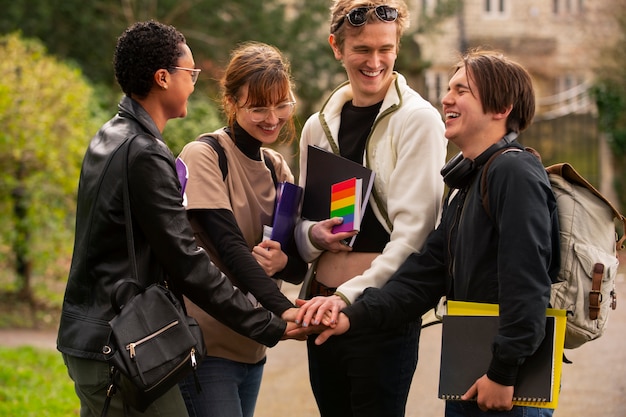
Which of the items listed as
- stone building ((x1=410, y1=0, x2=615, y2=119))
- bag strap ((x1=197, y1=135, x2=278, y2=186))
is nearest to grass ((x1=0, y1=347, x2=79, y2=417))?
bag strap ((x1=197, y1=135, x2=278, y2=186))

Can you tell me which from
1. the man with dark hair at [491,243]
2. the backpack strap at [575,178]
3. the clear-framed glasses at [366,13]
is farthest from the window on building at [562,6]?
the backpack strap at [575,178]

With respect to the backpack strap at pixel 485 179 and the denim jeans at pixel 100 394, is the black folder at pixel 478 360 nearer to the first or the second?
the backpack strap at pixel 485 179

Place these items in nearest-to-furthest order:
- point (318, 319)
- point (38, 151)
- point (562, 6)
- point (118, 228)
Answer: point (118, 228) → point (318, 319) → point (38, 151) → point (562, 6)

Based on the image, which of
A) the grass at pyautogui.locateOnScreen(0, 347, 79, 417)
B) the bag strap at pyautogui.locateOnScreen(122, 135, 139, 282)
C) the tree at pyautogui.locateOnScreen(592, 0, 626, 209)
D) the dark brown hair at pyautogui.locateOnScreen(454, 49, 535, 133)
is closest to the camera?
the bag strap at pyautogui.locateOnScreen(122, 135, 139, 282)

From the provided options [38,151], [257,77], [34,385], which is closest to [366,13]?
[257,77]

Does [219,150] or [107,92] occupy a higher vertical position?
[219,150]

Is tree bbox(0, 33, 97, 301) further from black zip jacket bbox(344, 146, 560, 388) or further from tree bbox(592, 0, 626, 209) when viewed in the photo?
tree bbox(592, 0, 626, 209)

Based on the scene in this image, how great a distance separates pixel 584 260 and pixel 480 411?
0.62m

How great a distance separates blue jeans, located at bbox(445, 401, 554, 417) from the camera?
300 cm

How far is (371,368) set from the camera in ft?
11.6

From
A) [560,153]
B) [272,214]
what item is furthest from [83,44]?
[272,214]

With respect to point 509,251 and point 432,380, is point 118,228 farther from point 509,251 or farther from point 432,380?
point 432,380

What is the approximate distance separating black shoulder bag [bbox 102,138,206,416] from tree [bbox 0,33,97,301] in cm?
660

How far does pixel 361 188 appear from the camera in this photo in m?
3.57
